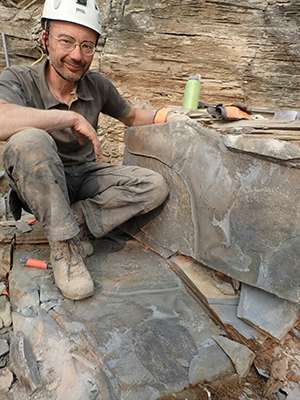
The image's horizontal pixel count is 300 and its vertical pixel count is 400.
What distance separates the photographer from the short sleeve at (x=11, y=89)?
237cm

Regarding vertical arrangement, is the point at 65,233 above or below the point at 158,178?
below

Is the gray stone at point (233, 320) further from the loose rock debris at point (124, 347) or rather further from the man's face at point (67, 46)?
the man's face at point (67, 46)

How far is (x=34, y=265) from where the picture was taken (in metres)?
2.60

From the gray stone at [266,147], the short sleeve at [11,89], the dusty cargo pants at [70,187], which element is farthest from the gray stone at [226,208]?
the short sleeve at [11,89]

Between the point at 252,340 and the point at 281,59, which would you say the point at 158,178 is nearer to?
the point at 252,340

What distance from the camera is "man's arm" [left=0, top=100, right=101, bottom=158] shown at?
2270mm

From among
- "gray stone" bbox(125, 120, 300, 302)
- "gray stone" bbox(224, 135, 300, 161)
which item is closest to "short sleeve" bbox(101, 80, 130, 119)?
"gray stone" bbox(125, 120, 300, 302)

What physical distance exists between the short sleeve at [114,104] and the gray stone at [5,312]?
1.64m

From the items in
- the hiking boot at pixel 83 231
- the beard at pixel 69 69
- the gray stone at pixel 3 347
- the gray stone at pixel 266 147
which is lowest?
the gray stone at pixel 3 347

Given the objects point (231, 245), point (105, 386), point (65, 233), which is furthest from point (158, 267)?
point (105, 386)

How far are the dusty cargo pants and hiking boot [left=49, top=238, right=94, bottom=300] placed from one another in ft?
0.36

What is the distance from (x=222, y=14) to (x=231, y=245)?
3.58 meters

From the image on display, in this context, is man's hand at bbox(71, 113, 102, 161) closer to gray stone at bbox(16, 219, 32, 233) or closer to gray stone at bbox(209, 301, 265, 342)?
gray stone at bbox(16, 219, 32, 233)

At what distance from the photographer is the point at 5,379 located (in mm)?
1965
